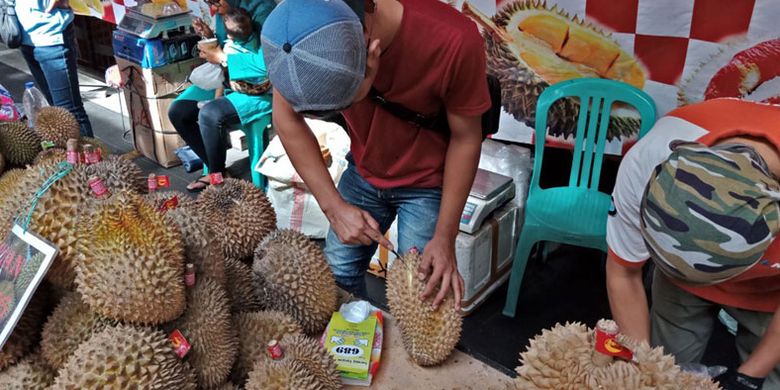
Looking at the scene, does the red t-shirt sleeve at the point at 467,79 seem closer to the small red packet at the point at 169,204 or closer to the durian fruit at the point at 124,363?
the small red packet at the point at 169,204

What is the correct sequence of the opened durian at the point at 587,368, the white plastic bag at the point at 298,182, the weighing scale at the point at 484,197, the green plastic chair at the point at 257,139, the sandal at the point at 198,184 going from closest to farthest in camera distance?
the opened durian at the point at 587,368
the weighing scale at the point at 484,197
the white plastic bag at the point at 298,182
the green plastic chair at the point at 257,139
the sandal at the point at 198,184

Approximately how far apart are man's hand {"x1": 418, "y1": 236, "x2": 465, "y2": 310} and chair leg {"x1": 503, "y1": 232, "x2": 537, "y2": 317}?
1323mm


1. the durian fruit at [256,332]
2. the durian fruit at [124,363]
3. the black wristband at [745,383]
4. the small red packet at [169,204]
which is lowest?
the black wristband at [745,383]

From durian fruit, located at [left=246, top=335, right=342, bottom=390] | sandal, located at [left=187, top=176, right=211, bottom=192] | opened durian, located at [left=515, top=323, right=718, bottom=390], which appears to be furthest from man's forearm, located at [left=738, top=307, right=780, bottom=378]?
sandal, located at [left=187, top=176, right=211, bottom=192]

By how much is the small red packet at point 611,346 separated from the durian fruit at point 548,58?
2.12 metres

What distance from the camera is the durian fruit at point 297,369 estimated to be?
1113 mm

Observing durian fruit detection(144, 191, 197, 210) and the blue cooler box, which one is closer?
durian fruit detection(144, 191, 197, 210)

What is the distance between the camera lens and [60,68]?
4.07 meters

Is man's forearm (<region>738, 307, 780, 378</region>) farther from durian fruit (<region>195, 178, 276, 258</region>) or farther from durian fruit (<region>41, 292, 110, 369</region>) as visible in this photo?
durian fruit (<region>41, 292, 110, 369</region>)

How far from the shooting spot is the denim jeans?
3641mm

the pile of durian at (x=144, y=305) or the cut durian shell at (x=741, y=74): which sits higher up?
the cut durian shell at (x=741, y=74)

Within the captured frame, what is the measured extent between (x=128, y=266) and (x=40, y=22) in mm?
3608

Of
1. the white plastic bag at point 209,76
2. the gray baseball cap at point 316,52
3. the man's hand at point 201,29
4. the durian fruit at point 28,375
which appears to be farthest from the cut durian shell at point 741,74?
the man's hand at point 201,29

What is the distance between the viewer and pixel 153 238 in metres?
1.11
